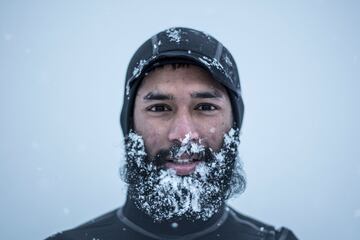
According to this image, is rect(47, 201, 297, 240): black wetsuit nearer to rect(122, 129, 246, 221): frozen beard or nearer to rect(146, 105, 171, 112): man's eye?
rect(122, 129, 246, 221): frozen beard

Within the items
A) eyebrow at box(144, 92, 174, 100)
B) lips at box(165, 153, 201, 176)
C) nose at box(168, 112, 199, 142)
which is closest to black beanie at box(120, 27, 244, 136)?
eyebrow at box(144, 92, 174, 100)

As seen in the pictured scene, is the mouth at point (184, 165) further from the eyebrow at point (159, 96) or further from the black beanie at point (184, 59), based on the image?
the black beanie at point (184, 59)

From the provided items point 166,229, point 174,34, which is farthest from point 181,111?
point 166,229

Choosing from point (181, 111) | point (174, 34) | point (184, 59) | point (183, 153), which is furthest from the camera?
point (174, 34)

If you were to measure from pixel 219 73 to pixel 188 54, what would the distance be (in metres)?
0.25

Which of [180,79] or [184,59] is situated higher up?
[184,59]

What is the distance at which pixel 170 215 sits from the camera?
2.54 metres

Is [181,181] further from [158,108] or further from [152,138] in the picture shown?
[158,108]

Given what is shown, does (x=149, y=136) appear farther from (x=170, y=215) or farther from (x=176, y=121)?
(x=170, y=215)

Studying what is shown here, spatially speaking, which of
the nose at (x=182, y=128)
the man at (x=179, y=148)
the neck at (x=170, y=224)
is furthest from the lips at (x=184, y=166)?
the neck at (x=170, y=224)

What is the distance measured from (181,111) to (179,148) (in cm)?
26

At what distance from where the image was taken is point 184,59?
8.68ft

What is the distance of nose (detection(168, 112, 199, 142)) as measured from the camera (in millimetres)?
2456

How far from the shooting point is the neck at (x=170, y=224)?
8.57ft
